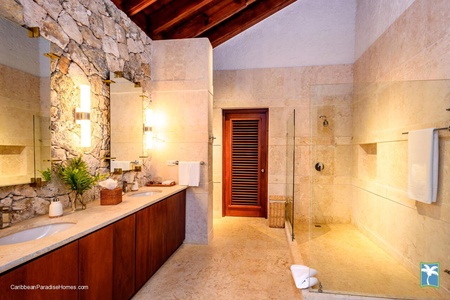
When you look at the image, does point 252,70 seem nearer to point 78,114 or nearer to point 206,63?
point 206,63

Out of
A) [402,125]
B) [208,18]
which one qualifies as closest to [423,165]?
[402,125]

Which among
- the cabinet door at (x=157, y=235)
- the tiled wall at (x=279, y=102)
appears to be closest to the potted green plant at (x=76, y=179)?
the cabinet door at (x=157, y=235)

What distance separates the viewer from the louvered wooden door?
4602 mm

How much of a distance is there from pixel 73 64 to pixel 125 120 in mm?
843

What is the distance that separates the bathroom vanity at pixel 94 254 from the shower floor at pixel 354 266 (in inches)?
62.4

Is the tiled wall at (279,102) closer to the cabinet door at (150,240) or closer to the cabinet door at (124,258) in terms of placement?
A: the cabinet door at (150,240)

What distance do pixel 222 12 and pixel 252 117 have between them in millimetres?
1832

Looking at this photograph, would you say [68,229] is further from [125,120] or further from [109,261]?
[125,120]

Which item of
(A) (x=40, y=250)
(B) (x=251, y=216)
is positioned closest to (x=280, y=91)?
(B) (x=251, y=216)

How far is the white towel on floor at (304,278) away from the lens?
2.21 m

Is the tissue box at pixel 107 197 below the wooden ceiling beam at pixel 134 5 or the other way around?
below

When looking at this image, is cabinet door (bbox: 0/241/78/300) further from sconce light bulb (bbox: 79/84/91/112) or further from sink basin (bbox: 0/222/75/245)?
sconce light bulb (bbox: 79/84/91/112)

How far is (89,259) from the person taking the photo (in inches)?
59.4

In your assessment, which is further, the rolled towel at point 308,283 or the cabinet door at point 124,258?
the rolled towel at point 308,283
